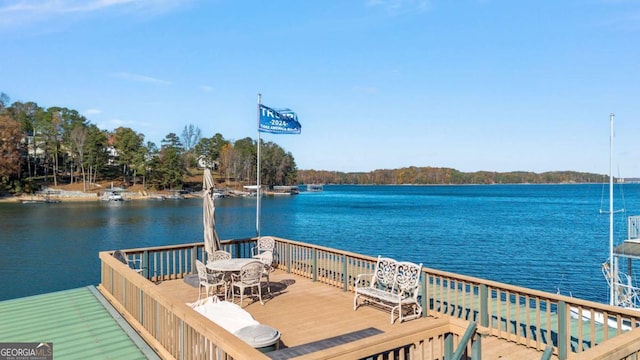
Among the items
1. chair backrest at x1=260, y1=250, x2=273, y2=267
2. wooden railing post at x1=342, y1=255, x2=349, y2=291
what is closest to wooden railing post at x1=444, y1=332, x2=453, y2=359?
wooden railing post at x1=342, y1=255, x2=349, y2=291

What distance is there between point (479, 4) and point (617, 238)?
2628 cm

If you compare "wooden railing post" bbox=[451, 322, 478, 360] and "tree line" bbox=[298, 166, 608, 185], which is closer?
"wooden railing post" bbox=[451, 322, 478, 360]

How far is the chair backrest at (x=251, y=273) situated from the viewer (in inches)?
252

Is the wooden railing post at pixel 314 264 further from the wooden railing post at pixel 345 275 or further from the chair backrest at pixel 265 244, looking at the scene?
the chair backrest at pixel 265 244

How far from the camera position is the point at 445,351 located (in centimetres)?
282

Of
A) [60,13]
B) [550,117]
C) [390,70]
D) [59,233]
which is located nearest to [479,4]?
[390,70]

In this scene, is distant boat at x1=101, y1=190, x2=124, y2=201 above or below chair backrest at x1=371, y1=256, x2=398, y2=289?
below

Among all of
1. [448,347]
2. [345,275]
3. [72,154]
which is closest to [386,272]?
[345,275]

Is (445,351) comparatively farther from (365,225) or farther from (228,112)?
(365,225)

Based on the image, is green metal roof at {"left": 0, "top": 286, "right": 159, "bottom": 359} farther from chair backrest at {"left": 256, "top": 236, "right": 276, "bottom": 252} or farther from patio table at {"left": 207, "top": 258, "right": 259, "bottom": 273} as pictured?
chair backrest at {"left": 256, "top": 236, "right": 276, "bottom": 252}

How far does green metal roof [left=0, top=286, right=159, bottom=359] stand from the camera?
4.18 m

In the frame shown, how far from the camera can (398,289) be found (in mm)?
5996

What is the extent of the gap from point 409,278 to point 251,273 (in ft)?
8.17

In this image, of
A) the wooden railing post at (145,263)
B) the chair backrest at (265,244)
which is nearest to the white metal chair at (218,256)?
the chair backrest at (265,244)
